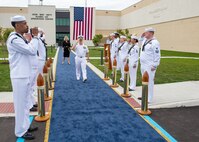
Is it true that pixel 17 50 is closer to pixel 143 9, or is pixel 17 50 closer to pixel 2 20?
pixel 143 9

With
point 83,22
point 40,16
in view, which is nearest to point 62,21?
point 40,16

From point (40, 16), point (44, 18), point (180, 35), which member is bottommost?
point (180, 35)

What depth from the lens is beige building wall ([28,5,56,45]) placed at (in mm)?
58312

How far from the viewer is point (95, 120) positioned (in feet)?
18.6

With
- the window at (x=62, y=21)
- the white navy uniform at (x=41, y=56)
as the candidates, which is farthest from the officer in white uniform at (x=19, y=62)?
the window at (x=62, y=21)

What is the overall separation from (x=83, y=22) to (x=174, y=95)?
1773 inches

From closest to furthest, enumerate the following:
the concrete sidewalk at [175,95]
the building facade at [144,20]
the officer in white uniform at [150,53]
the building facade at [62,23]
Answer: the officer in white uniform at [150,53] → the concrete sidewalk at [175,95] → the building facade at [144,20] → the building facade at [62,23]

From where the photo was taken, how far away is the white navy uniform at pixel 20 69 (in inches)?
166

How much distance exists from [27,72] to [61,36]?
210 feet

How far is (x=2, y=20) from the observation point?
208 feet

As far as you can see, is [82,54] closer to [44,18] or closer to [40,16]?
[40,16]

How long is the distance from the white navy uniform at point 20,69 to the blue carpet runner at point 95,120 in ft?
2.56

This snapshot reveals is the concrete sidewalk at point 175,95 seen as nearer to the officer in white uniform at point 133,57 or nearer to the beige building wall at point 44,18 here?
the officer in white uniform at point 133,57

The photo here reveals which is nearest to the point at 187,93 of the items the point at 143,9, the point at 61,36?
the point at 143,9
